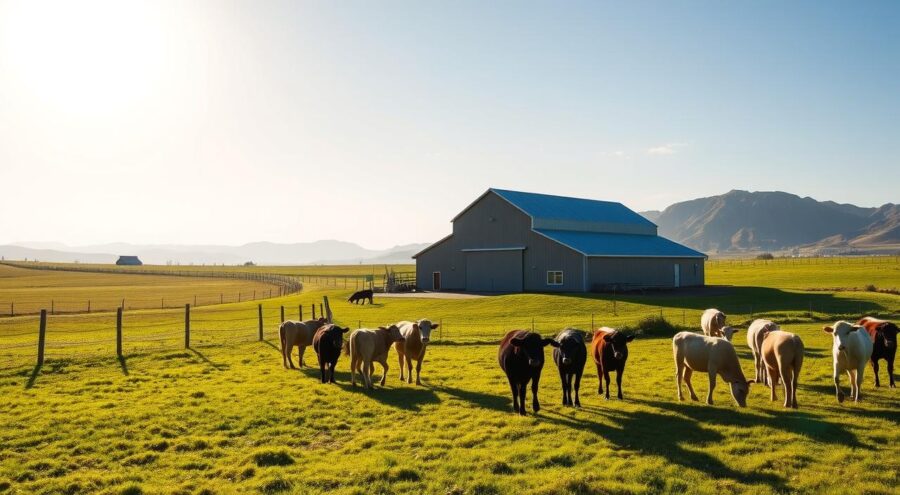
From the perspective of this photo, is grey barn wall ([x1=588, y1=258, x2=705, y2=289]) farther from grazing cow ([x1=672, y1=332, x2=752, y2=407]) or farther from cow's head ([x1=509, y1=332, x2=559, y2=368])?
cow's head ([x1=509, y1=332, x2=559, y2=368])

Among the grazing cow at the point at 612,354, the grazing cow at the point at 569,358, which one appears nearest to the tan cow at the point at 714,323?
the grazing cow at the point at 612,354

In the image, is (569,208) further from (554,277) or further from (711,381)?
(711,381)

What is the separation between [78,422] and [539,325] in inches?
925

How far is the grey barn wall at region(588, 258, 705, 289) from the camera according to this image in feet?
164

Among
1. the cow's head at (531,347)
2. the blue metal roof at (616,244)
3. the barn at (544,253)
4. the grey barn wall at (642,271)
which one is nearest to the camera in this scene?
the cow's head at (531,347)

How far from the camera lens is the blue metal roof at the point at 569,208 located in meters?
55.9

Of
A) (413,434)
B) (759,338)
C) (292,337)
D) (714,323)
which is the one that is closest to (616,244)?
(714,323)

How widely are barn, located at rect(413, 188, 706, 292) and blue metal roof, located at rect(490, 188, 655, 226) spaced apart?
18 cm

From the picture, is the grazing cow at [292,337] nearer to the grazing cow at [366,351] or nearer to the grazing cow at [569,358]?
the grazing cow at [366,351]

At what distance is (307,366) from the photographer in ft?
67.4

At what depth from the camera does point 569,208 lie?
6134 centimetres

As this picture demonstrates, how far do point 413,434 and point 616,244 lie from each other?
156 feet

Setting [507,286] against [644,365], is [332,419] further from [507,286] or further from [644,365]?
[507,286]

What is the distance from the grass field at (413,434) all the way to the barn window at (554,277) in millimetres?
29396
